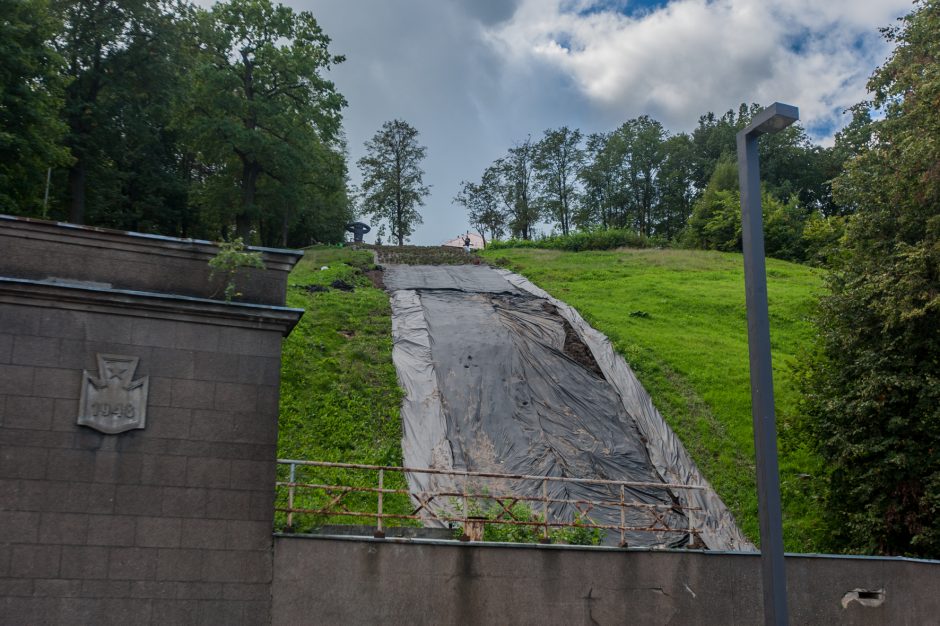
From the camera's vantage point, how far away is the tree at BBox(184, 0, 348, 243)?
3828 cm

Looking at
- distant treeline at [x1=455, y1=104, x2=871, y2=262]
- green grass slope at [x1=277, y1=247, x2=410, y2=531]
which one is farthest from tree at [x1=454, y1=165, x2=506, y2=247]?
green grass slope at [x1=277, y1=247, x2=410, y2=531]

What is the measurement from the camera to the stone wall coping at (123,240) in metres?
11.0

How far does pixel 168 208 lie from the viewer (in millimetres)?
43938

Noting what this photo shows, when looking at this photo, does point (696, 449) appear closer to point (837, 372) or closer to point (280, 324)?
point (837, 372)

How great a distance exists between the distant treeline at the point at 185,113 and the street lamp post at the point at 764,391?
92.0 ft

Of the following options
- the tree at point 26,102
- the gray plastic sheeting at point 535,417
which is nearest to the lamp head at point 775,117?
the gray plastic sheeting at point 535,417

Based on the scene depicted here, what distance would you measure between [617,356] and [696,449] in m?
5.18

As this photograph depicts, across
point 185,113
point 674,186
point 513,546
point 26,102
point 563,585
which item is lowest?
point 563,585

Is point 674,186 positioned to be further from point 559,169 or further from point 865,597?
point 865,597

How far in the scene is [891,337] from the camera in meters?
18.9

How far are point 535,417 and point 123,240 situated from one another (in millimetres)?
12042

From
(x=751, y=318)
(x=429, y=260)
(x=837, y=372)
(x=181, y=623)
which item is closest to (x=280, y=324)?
(x=181, y=623)

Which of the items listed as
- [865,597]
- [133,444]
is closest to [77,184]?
[133,444]

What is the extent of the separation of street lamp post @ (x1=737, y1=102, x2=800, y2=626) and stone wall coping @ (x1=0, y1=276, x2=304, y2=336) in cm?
611
